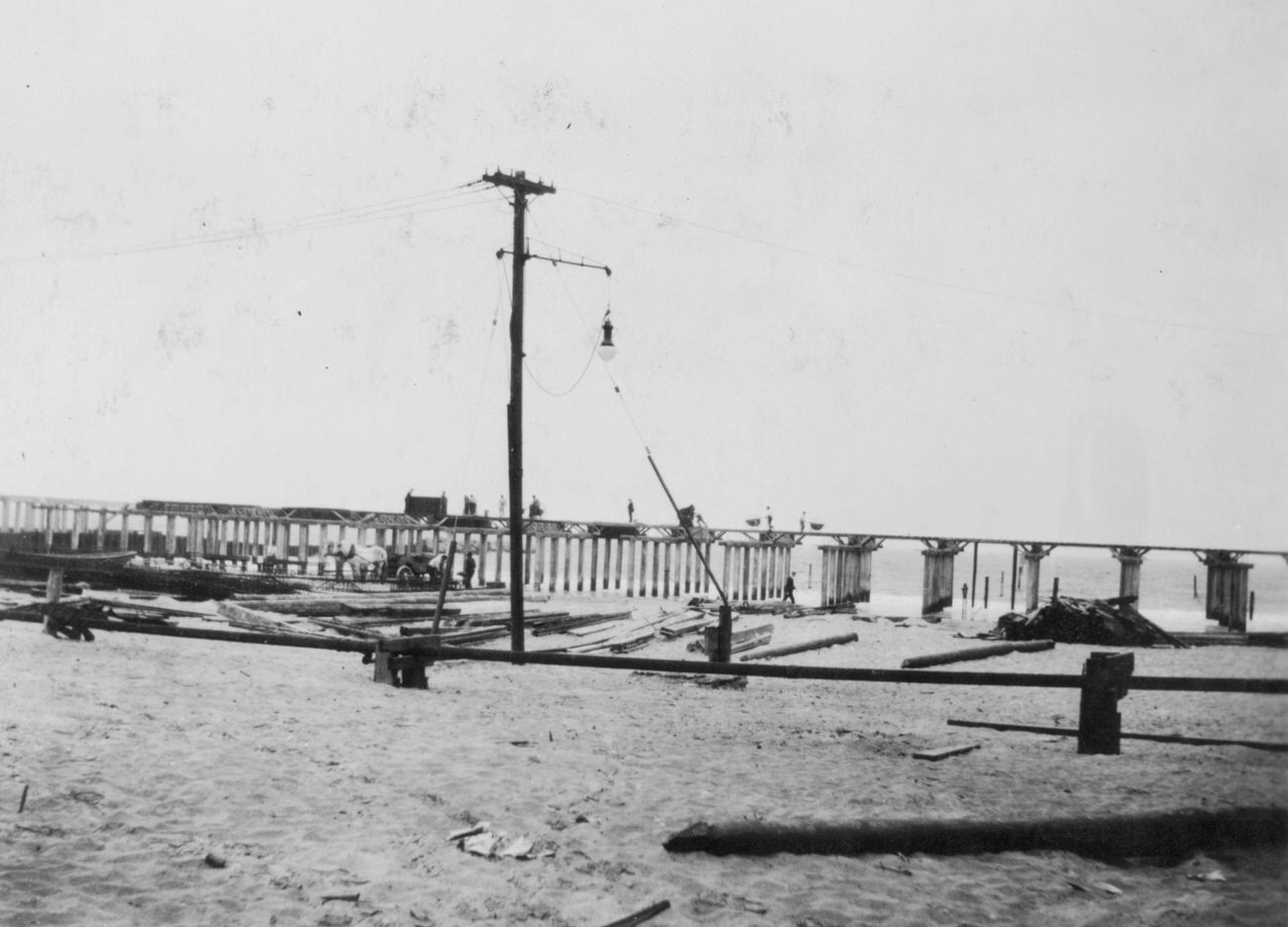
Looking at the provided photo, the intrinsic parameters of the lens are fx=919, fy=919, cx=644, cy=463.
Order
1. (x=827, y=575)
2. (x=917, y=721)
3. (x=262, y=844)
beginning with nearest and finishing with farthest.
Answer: (x=262, y=844) → (x=917, y=721) → (x=827, y=575)

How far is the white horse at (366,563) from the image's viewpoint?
30181mm

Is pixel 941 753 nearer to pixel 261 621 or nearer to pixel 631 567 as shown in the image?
pixel 261 621

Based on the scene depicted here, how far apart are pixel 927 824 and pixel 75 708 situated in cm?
750

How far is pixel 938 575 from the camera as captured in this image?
31.9 meters

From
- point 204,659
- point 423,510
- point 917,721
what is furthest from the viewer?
point 423,510

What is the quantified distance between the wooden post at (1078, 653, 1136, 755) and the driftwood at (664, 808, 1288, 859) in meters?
2.08

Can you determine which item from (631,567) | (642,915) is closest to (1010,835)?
(642,915)

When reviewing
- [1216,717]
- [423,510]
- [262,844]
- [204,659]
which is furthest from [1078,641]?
[423,510]

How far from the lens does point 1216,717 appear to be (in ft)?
37.3

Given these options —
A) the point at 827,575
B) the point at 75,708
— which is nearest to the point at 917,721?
the point at 75,708

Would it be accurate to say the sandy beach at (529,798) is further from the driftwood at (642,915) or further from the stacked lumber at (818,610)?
the stacked lumber at (818,610)

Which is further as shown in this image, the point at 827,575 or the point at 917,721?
the point at 827,575

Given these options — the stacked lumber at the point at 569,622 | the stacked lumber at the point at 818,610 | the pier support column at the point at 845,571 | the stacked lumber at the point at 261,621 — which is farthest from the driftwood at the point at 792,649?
the pier support column at the point at 845,571

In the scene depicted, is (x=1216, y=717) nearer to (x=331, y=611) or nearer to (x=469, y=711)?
(x=469, y=711)
